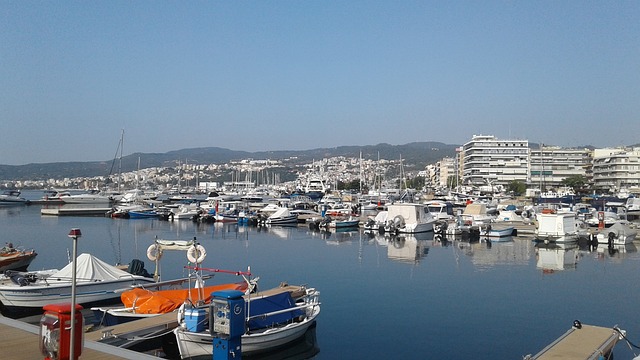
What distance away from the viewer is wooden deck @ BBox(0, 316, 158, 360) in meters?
10.1

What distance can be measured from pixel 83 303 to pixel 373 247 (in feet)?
83.7

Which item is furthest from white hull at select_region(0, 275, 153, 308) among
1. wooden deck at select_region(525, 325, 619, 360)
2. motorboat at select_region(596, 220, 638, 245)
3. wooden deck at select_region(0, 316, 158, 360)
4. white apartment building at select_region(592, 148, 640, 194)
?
white apartment building at select_region(592, 148, 640, 194)

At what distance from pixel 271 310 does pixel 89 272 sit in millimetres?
8515

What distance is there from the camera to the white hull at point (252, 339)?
570 inches

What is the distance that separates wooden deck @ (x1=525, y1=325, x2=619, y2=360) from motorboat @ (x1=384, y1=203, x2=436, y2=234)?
34844mm

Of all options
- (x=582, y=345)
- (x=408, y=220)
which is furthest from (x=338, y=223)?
(x=582, y=345)

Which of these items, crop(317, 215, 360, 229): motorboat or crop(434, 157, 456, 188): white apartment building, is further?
crop(434, 157, 456, 188): white apartment building

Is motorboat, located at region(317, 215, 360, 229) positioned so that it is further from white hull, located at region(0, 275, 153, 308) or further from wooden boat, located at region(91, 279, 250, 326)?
wooden boat, located at region(91, 279, 250, 326)

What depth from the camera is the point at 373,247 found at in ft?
140

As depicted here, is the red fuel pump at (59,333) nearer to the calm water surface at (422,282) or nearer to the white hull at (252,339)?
the white hull at (252,339)

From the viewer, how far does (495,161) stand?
134750 millimetres

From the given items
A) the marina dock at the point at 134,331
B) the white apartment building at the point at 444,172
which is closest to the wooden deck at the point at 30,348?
the marina dock at the point at 134,331

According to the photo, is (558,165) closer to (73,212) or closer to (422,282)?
(73,212)

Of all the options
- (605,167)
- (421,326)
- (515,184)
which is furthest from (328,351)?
(605,167)
